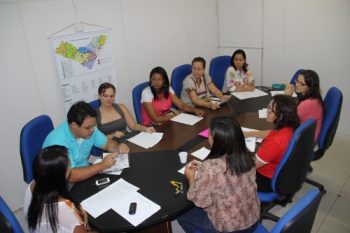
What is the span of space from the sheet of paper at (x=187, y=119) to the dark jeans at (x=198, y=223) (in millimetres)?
1116

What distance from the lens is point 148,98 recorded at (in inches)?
133

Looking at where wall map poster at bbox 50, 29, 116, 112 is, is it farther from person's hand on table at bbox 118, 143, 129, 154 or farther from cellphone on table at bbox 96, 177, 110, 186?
cellphone on table at bbox 96, 177, 110, 186

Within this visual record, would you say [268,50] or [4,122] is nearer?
[4,122]

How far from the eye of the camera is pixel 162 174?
2.09 meters

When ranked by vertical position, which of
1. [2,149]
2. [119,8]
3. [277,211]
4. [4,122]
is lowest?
[277,211]

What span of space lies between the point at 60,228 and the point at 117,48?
2861 mm

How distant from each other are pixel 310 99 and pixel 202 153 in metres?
1.22

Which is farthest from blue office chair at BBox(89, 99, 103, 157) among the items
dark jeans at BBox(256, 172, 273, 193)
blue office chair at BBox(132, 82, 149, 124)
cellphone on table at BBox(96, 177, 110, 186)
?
dark jeans at BBox(256, 172, 273, 193)

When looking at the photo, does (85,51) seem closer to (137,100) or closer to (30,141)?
(137,100)

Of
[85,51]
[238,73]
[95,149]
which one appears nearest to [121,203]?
[95,149]

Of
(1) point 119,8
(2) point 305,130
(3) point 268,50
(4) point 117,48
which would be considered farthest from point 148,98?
(3) point 268,50

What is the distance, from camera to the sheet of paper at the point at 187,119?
2.98 m

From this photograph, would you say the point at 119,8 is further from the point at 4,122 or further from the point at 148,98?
the point at 4,122

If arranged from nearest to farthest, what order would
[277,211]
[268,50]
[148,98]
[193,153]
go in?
1. [193,153]
2. [277,211]
3. [148,98]
4. [268,50]
